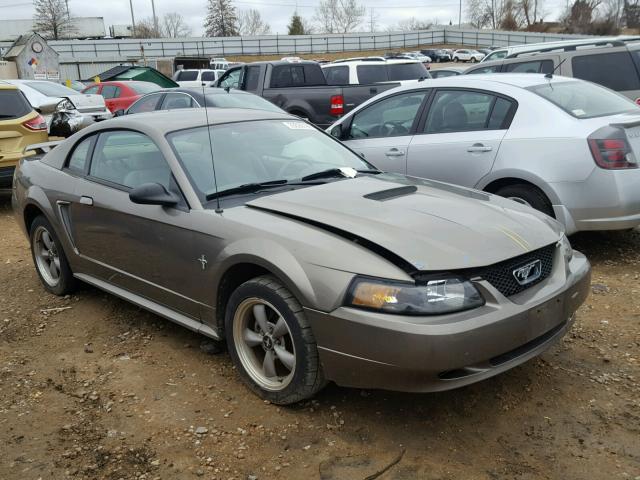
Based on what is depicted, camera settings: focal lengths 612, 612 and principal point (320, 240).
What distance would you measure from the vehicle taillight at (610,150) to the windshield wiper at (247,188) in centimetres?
271

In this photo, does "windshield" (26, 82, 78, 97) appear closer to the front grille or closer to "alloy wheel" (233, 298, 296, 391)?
"alloy wheel" (233, 298, 296, 391)

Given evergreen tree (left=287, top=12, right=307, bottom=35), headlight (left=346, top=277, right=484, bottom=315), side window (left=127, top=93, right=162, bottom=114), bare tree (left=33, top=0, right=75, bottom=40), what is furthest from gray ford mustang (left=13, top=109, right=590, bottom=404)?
evergreen tree (left=287, top=12, right=307, bottom=35)

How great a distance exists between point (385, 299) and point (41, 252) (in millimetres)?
3737

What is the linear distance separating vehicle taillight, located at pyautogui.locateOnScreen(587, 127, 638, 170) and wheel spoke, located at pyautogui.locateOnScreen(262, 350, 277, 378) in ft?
10.7

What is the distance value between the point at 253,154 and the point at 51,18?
73557 mm

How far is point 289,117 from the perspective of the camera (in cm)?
462

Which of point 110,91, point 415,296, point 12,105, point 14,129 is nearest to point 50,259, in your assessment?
point 415,296

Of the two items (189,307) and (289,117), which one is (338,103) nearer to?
(289,117)

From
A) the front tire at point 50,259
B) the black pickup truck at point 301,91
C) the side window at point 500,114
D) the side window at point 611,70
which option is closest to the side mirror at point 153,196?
the front tire at point 50,259

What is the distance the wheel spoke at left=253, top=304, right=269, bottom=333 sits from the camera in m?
3.25

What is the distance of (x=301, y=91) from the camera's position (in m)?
11.8

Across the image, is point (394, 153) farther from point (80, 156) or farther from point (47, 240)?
point (47, 240)

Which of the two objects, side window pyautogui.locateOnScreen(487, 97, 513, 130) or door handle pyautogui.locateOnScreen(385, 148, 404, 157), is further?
door handle pyautogui.locateOnScreen(385, 148, 404, 157)

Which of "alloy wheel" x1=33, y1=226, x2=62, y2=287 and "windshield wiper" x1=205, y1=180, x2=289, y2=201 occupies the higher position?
"windshield wiper" x1=205, y1=180, x2=289, y2=201
